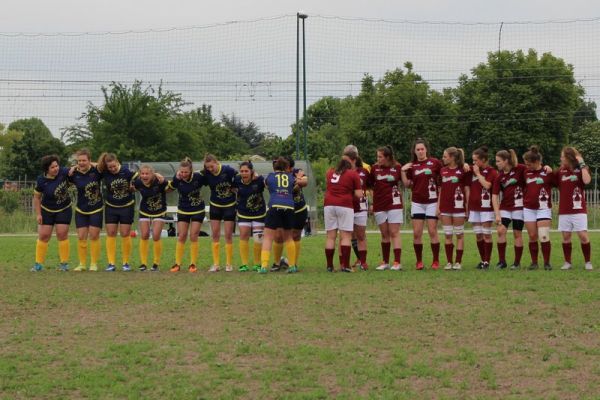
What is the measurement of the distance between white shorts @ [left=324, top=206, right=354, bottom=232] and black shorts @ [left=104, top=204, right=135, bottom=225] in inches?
133

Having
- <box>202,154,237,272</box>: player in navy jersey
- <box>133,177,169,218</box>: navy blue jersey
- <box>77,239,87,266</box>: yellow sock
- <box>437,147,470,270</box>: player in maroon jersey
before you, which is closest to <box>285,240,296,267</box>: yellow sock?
<box>202,154,237,272</box>: player in navy jersey

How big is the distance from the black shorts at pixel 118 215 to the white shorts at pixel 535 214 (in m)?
6.40

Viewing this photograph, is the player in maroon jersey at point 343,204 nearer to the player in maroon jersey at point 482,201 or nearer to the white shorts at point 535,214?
the player in maroon jersey at point 482,201

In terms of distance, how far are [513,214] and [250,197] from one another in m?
4.21

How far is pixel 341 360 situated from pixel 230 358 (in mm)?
953

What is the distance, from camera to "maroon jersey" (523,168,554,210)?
14.2 m

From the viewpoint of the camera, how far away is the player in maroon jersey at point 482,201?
14.7 m

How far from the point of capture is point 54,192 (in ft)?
49.8

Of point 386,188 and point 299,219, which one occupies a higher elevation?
point 386,188

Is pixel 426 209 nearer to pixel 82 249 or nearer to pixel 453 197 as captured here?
pixel 453 197

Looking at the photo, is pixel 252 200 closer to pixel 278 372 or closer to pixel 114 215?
pixel 114 215

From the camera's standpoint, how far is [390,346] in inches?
325

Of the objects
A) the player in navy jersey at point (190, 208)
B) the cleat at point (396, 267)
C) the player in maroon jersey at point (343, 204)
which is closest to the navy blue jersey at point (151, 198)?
the player in navy jersey at point (190, 208)

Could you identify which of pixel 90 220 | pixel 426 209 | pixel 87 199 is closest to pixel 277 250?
pixel 426 209
